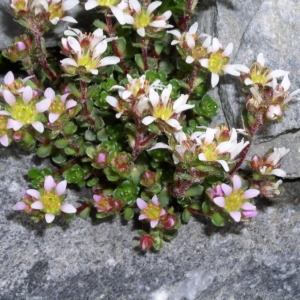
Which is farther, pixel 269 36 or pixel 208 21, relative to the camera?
pixel 208 21

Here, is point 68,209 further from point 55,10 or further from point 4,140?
point 55,10

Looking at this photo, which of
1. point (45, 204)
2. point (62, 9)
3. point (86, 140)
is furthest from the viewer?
point (86, 140)

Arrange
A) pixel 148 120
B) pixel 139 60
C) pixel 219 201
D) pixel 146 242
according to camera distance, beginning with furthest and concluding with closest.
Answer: pixel 139 60, pixel 146 242, pixel 219 201, pixel 148 120

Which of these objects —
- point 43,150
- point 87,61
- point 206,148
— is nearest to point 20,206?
point 43,150

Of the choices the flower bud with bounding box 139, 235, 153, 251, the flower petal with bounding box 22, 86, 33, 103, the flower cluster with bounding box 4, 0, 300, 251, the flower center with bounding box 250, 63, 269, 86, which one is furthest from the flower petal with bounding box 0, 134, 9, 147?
the flower center with bounding box 250, 63, 269, 86

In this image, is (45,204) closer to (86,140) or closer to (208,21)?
(86,140)

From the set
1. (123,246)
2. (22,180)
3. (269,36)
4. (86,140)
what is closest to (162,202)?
(123,246)
